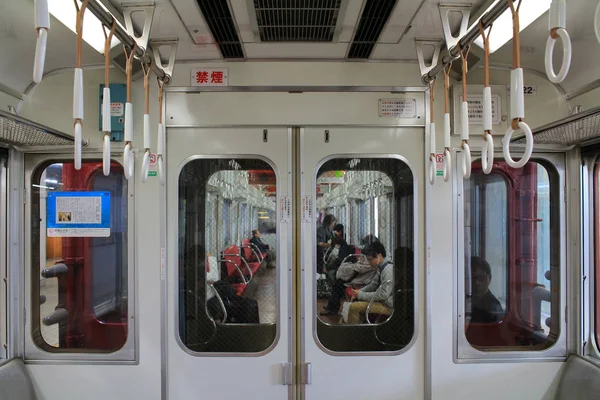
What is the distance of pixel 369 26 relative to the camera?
235 cm

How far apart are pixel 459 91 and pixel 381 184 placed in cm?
88

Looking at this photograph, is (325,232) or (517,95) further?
(325,232)

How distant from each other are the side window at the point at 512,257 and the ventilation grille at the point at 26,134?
2857 mm

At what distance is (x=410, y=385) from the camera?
273cm

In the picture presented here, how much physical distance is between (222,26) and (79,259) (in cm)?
202

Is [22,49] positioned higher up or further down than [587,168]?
higher up

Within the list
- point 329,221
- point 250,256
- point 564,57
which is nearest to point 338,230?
point 329,221

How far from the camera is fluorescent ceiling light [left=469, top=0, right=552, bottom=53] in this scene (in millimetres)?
2080

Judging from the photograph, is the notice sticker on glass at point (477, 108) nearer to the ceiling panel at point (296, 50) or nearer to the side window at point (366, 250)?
the side window at point (366, 250)

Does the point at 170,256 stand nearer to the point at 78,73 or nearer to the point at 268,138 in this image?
the point at 268,138

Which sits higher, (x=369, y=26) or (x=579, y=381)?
(x=369, y=26)

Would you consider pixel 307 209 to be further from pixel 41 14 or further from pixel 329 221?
pixel 41 14

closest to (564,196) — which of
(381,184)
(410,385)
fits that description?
(381,184)

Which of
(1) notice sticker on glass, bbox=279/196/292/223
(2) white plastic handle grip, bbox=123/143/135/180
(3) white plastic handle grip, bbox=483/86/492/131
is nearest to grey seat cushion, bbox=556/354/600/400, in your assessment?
(3) white plastic handle grip, bbox=483/86/492/131
